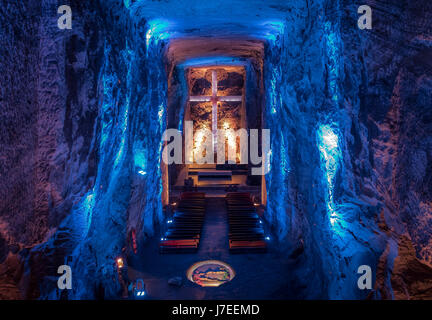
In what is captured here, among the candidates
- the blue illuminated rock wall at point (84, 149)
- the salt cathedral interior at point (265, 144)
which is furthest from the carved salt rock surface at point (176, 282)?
the blue illuminated rock wall at point (84, 149)

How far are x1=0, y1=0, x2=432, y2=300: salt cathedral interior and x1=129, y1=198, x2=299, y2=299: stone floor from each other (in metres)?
0.05

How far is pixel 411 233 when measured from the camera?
2971 mm

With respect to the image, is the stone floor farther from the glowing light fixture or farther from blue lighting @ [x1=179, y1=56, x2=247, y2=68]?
blue lighting @ [x1=179, y1=56, x2=247, y2=68]

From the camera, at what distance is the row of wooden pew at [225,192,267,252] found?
7.52 m

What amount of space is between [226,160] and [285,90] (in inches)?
420

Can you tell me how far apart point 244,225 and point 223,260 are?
2029mm

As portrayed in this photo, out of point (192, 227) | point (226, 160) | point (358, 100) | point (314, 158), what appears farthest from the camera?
point (226, 160)

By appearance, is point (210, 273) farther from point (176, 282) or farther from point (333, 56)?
point (333, 56)

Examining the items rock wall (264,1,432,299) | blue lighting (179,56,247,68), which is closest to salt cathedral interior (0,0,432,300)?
rock wall (264,1,432,299)

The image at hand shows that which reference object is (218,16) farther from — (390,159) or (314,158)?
(390,159)

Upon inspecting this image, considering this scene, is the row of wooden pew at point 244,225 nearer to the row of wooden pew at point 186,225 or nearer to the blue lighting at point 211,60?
the row of wooden pew at point 186,225

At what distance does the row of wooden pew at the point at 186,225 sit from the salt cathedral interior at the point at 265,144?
0.08 meters

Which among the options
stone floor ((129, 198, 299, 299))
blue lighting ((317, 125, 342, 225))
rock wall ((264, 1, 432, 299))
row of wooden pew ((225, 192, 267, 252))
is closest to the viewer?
rock wall ((264, 1, 432, 299))
